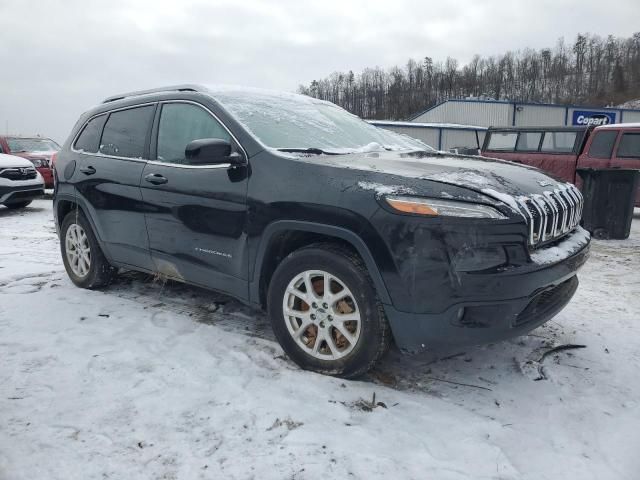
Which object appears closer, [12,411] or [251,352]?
[12,411]

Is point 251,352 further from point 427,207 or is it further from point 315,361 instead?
point 427,207

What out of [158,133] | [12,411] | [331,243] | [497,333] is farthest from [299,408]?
Result: [158,133]

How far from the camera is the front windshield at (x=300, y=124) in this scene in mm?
3193

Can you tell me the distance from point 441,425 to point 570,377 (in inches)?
37.6

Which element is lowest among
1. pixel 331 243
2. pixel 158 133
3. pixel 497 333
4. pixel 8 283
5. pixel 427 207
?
pixel 8 283

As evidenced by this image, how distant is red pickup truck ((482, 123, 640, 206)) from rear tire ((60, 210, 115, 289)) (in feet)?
25.7

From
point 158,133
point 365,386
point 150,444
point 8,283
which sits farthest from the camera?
point 8,283

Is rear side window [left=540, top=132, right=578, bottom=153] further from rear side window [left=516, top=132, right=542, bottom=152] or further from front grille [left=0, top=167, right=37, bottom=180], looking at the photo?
front grille [left=0, top=167, right=37, bottom=180]

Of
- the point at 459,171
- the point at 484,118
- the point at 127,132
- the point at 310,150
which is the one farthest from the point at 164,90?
the point at 484,118

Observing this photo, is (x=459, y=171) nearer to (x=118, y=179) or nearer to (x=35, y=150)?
(x=118, y=179)

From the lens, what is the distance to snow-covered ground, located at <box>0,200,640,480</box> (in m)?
2.05

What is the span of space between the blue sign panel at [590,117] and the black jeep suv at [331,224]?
115 feet

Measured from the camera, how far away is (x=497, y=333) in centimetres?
239

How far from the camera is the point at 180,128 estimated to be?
3.55 m
